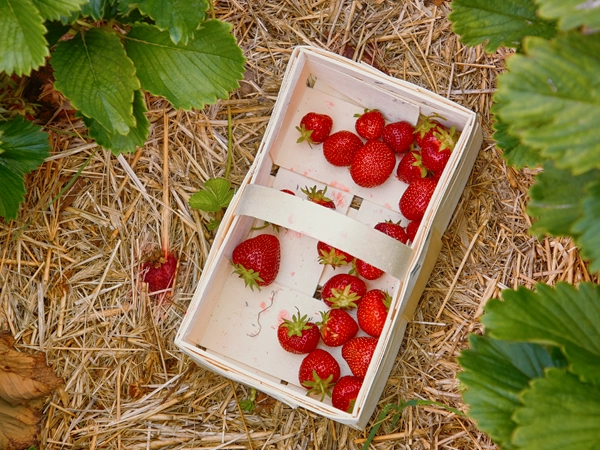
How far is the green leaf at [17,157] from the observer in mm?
1422

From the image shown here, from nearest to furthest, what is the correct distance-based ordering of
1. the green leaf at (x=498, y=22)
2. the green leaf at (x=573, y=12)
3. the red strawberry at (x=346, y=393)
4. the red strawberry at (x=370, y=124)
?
1. the green leaf at (x=573, y=12)
2. the green leaf at (x=498, y=22)
3. the red strawberry at (x=346, y=393)
4. the red strawberry at (x=370, y=124)

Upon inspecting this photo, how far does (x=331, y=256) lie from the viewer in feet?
4.73

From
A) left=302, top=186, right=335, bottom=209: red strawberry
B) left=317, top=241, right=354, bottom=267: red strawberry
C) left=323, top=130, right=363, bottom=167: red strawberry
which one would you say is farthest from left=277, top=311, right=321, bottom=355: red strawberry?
left=323, top=130, right=363, bottom=167: red strawberry

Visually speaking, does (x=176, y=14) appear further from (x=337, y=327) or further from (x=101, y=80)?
(x=337, y=327)

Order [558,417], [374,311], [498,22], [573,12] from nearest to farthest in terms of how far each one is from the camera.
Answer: [573,12] < [558,417] < [498,22] < [374,311]

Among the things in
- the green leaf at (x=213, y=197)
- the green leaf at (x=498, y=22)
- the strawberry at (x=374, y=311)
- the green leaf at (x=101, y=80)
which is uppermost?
the green leaf at (x=498, y=22)

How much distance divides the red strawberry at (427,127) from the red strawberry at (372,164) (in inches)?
3.2

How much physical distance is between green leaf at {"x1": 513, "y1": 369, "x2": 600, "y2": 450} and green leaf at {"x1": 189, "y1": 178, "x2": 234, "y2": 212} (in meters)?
0.86

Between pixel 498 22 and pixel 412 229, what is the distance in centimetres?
53

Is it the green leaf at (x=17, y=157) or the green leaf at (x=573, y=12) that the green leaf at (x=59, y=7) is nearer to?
the green leaf at (x=17, y=157)

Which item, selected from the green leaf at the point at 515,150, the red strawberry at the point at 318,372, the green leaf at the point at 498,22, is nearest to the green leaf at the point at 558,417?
the green leaf at the point at 515,150

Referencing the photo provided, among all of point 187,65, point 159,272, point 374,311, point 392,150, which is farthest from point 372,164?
point 159,272

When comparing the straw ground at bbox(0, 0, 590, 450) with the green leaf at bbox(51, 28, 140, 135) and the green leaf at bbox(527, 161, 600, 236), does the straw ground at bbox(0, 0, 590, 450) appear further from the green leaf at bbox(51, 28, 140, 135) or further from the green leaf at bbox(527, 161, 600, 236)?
the green leaf at bbox(527, 161, 600, 236)

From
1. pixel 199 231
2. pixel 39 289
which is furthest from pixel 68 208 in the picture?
pixel 199 231
